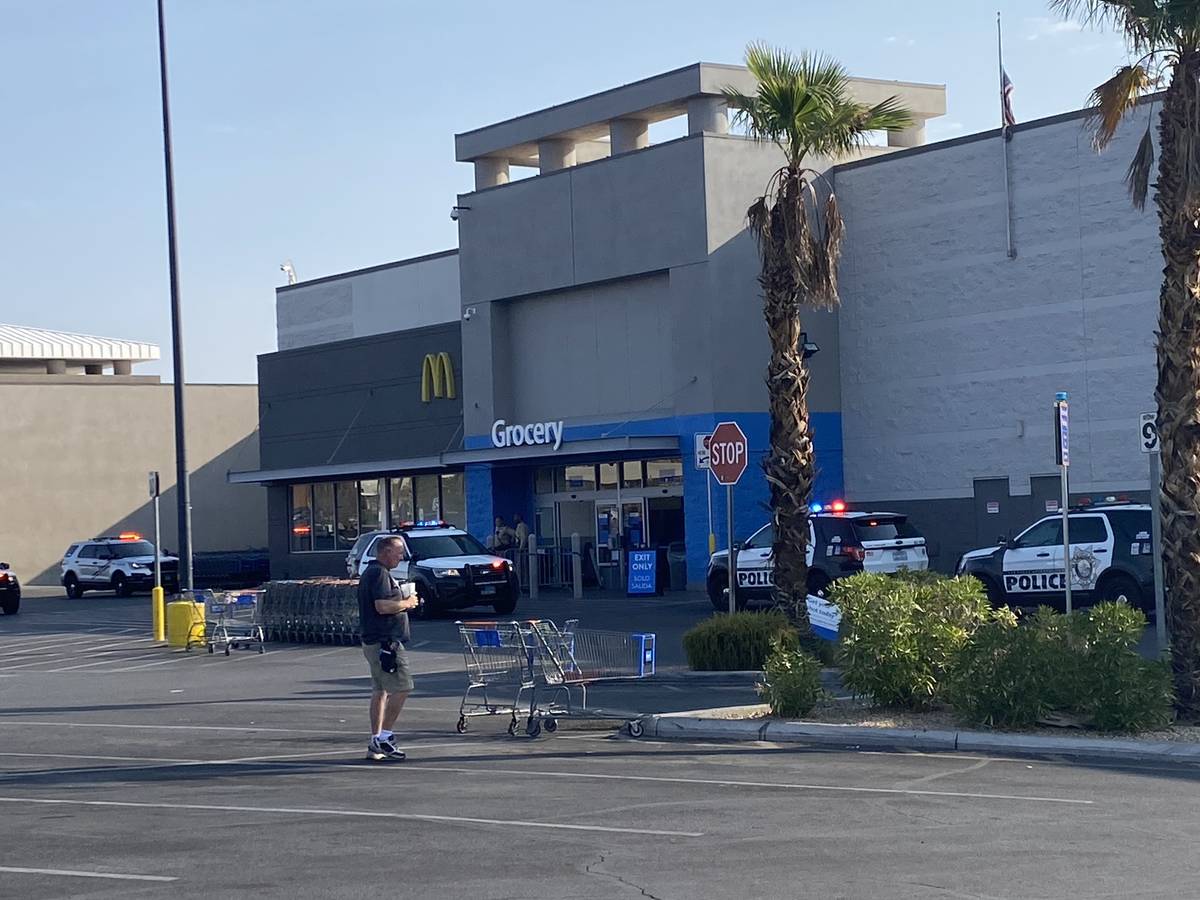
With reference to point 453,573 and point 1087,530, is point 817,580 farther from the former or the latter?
point 453,573

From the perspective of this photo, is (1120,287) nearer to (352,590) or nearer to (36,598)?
(352,590)

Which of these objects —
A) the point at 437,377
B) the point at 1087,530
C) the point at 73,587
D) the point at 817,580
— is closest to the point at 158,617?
the point at 817,580

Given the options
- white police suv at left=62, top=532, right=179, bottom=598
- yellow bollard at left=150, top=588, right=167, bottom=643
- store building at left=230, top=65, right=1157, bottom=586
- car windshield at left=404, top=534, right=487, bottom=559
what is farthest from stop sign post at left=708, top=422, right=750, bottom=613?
white police suv at left=62, top=532, right=179, bottom=598

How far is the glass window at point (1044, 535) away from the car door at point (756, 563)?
190 inches

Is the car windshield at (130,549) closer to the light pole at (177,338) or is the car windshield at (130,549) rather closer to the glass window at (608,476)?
the glass window at (608,476)

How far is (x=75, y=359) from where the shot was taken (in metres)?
67.4

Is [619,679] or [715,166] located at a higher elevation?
[715,166]

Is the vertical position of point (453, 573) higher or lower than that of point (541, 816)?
higher

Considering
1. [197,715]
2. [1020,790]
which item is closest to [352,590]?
[197,715]

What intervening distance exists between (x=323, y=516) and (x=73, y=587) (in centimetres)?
753

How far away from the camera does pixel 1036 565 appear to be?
85.0 ft

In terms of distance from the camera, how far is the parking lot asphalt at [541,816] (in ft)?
28.1

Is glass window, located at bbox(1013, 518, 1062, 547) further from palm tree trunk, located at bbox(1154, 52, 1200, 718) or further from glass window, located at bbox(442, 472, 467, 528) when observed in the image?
glass window, located at bbox(442, 472, 467, 528)

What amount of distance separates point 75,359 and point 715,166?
3865cm
